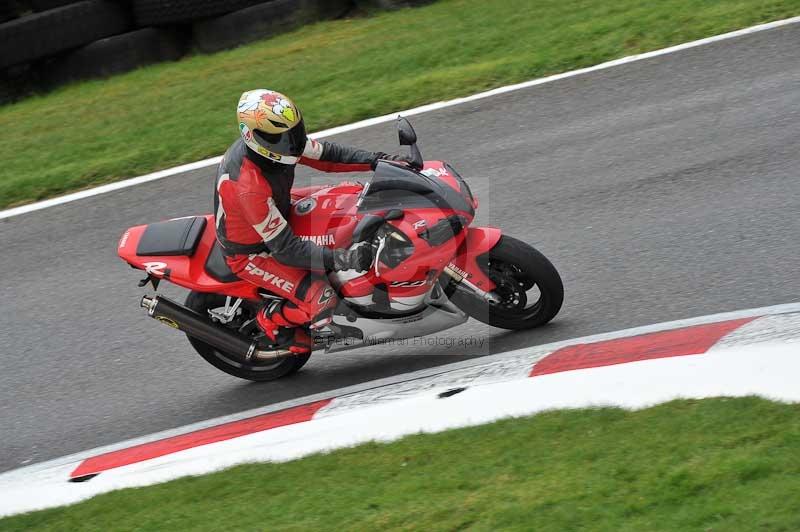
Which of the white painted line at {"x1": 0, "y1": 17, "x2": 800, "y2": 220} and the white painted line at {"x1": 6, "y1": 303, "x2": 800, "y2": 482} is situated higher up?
the white painted line at {"x1": 0, "y1": 17, "x2": 800, "y2": 220}

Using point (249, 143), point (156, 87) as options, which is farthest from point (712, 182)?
point (156, 87)

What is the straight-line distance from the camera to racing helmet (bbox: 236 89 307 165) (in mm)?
5203

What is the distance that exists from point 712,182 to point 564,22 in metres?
3.97

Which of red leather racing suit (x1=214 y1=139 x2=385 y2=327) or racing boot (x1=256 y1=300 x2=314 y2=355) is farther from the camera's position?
racing boot (x1=256 y1=300 x2=314 y2=355)

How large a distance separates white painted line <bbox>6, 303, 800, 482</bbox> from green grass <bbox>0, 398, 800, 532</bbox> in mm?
837

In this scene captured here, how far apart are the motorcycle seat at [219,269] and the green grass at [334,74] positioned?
368 centimetres

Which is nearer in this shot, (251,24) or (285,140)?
(285,140)

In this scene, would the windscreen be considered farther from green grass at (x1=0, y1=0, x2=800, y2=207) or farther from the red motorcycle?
green grass at (x1=0, y1=0, x2=800, y2=207)

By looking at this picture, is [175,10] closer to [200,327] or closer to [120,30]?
[120,30]

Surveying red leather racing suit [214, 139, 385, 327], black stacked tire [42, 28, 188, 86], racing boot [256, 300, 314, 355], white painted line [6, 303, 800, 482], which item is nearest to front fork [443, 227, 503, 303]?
white painted line [6, 303, 800, 482]

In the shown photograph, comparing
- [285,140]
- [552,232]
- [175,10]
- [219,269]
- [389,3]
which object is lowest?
[552,232]

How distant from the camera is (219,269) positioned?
5.83 m

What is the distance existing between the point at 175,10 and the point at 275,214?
701cm

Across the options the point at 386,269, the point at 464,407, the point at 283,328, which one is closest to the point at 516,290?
the point at 386,269
